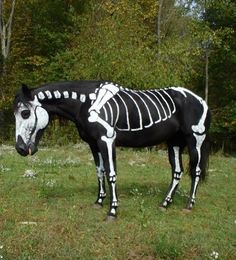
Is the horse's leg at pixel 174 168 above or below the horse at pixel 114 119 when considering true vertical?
below

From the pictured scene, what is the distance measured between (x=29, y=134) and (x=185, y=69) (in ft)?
68.1

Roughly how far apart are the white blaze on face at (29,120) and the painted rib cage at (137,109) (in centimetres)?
109

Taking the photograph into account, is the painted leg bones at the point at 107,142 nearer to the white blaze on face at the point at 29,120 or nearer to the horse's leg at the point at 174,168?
the white blaze on face at the point at 29,120

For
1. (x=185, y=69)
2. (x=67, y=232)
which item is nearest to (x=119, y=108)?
(x=67, y=232)

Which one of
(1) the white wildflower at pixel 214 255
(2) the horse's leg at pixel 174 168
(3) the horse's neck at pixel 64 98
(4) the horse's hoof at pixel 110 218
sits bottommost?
(4) the horse's hoof at pixel 110 218

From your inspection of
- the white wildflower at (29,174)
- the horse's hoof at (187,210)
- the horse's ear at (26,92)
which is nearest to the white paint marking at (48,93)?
the horse's ear at (26,92)

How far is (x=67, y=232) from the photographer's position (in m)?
7.14

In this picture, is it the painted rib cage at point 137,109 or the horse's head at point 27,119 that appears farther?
the painted rib cage at point 137,109

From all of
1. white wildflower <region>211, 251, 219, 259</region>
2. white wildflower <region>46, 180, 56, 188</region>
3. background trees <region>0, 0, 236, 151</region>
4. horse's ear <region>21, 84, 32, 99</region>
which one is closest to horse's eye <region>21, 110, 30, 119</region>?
horse's ear <region>21, 84, 32, 99</region>

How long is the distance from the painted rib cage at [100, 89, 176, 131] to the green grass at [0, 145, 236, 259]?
4.91 ft

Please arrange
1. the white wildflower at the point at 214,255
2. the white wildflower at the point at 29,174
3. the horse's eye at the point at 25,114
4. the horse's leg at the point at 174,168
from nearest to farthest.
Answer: the white wildflower at the point at 214,255
the horse's eye at the point at 25,114
the horse's leg at the point at 174,168
the white wildflower at the point at 29,174

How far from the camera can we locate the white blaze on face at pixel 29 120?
7.98 metres

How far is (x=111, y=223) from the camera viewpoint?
7754mm

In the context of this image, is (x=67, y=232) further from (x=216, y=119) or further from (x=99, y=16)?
(x=216, y=119)
